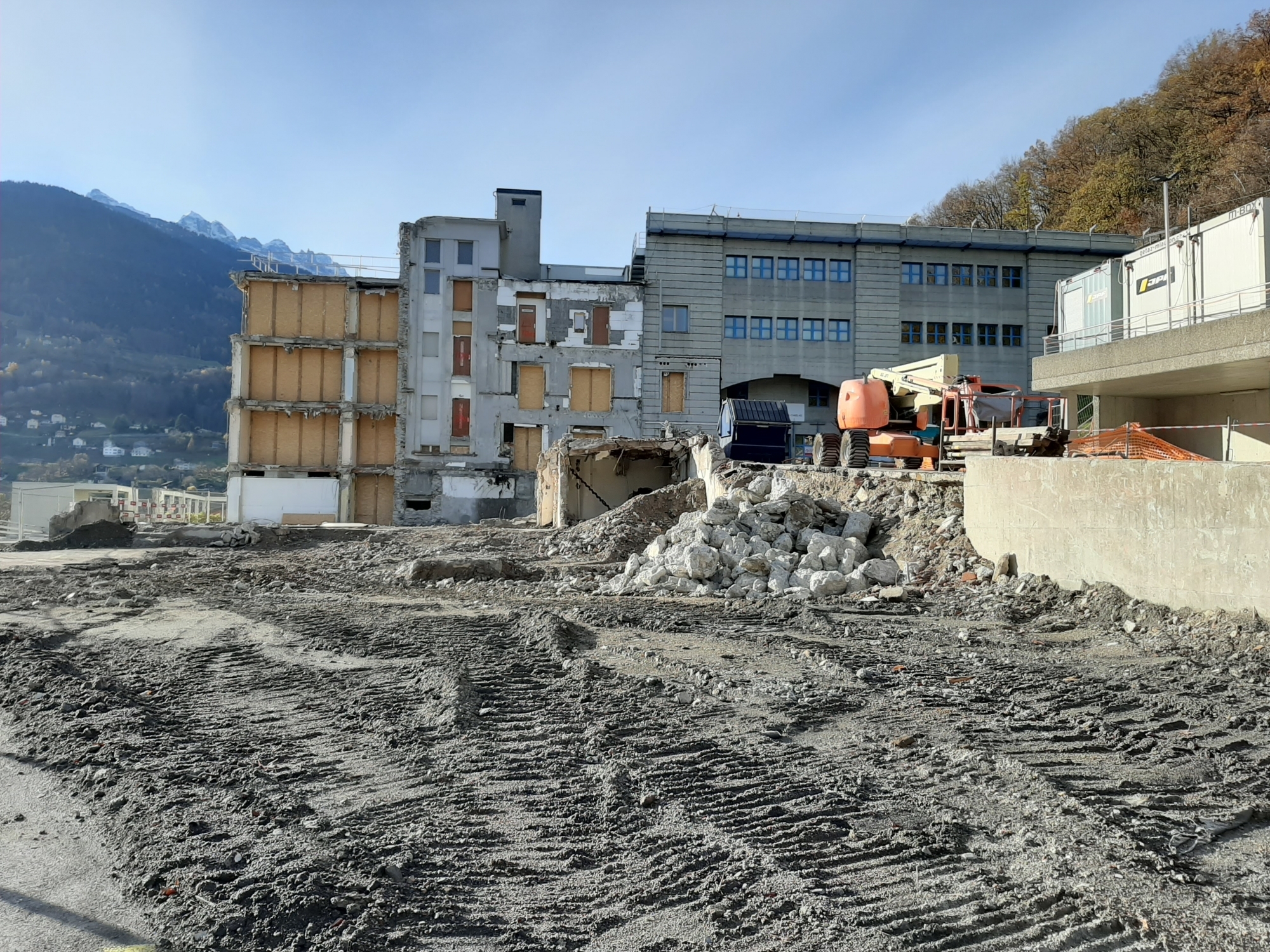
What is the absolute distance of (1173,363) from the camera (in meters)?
18.5

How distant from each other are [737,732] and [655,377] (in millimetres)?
39427

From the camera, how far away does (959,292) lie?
46750 mm

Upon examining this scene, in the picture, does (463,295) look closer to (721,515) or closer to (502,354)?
(502,354)

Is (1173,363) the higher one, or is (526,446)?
(1173,363)

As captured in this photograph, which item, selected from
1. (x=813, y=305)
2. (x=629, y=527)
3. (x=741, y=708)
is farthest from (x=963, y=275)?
(x=741, y=708)

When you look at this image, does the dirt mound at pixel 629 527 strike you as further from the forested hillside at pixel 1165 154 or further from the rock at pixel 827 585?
the forested hillside at pixel 1165 154

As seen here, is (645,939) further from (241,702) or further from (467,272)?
(467,272)

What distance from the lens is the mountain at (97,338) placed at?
143 m

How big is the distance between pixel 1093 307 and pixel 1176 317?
15.1 ft

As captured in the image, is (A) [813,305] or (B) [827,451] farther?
(A) [813,305]

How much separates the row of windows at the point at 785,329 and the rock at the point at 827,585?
108ft

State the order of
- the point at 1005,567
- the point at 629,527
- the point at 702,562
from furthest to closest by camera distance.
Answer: the point at 629,527 → the point at 702,562 → the point at 1005,567

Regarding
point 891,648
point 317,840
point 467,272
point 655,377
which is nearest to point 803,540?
point 891,648

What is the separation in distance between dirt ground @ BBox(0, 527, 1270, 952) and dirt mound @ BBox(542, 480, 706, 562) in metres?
9.55
